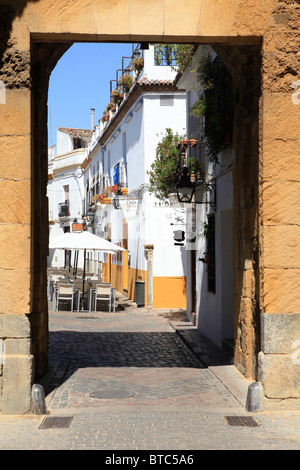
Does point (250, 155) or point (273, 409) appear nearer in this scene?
point (273, 409)

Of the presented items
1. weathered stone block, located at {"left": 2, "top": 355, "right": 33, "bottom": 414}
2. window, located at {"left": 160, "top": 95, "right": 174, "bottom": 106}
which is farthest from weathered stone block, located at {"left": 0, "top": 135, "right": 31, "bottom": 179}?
window, located at {"left": 160, "top": 95, "right": 174, "bottom": 106}

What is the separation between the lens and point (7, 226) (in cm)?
701

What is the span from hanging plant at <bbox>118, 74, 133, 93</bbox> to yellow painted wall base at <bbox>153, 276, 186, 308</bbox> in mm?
7752

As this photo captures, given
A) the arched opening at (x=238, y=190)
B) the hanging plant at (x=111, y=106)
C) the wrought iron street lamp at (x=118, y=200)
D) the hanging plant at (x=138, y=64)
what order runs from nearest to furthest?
1. the arched opening at (x=238, y=190)
2. the hanging plant at (x=138, y=64)
3. the wrought iron street lamp at (x=118, y=200)
4. the hanging plant at (x=111, y=106)

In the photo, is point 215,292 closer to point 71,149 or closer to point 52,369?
point 52,369

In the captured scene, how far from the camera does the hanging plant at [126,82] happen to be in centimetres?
2306

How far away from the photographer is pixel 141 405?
24.4 ft

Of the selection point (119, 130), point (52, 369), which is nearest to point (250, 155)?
point (52, 369)

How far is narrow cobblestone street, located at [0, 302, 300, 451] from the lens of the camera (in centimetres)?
588

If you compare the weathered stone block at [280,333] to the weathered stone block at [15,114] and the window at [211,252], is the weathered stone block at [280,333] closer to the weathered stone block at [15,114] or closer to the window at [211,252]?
the weathered stone block at [15,114]

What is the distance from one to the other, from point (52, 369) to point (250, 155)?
13.7ft

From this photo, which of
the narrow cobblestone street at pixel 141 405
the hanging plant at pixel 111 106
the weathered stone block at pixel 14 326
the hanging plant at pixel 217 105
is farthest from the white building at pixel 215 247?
the hanging plant at pixel 111 106

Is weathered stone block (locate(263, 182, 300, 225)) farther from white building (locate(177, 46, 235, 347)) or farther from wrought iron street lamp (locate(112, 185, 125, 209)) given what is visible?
wrought iron street lamp (locate(112, 185, 125, 209))

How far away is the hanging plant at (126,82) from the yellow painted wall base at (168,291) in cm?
775
